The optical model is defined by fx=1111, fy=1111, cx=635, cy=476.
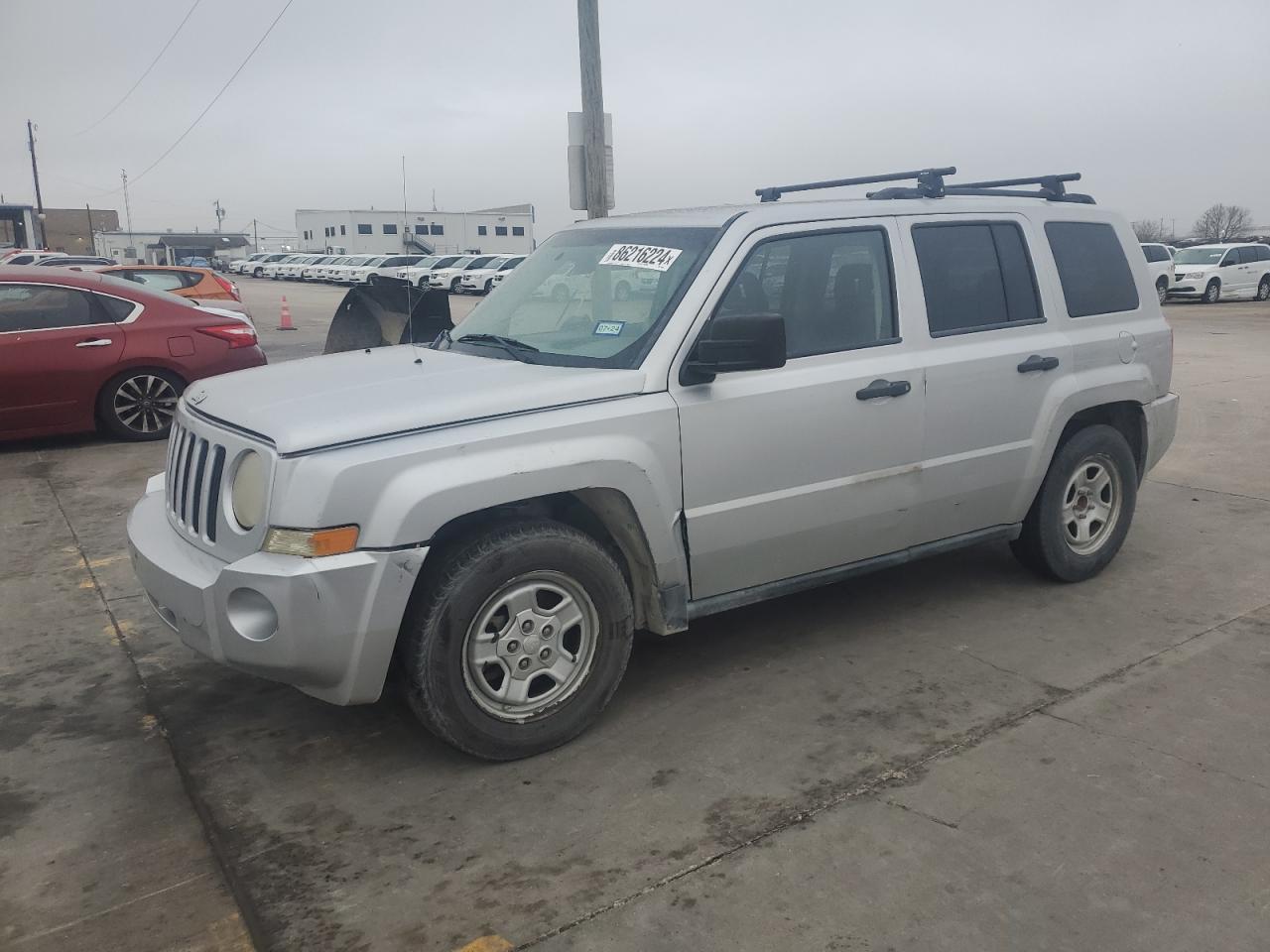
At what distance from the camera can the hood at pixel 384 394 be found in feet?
11.1

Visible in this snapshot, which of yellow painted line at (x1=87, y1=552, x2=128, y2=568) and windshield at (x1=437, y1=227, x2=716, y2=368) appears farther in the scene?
yellow painted line at (x1=87, y1=552, x2=128, y2=568)

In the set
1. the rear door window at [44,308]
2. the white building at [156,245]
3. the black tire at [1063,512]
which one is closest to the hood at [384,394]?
the black tire at [1063,512]

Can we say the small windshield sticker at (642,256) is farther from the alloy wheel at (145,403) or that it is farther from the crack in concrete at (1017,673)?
the alloy wheel at (145,403)

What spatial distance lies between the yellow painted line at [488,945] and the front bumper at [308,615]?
3.10 ft

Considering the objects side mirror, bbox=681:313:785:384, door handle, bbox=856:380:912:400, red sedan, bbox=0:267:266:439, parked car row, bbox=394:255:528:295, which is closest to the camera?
side mirror, bbox=681:313:785:384

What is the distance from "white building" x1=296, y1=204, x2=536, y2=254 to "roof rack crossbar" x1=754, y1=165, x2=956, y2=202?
263 ft

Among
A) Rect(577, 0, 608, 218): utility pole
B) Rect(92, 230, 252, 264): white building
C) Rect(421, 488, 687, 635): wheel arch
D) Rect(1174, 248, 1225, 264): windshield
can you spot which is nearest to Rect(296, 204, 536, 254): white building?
Rect(92, 230, 252, 264): white building

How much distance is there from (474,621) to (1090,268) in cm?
351

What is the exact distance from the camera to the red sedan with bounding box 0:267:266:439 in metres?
8.86

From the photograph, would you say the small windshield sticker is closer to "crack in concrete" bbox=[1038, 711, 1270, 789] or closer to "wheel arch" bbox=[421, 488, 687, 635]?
"wheel arch" bbox=[421, 488, 687, 635]

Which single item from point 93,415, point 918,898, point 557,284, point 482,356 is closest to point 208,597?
point 482,356

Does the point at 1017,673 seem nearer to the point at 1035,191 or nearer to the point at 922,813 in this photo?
the point at 922,813

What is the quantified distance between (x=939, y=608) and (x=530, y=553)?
2430 millimetres

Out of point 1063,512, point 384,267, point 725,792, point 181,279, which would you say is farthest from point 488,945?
point 384,267
